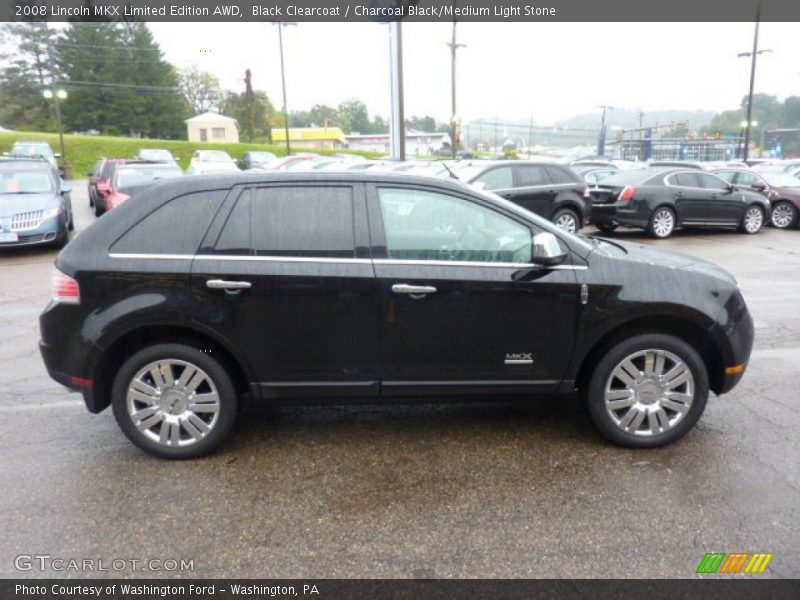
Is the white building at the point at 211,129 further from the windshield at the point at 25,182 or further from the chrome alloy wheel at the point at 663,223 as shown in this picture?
the chrome alloy wheel at the point at 663,223

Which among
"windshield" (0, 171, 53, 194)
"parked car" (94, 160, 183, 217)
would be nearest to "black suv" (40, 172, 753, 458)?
"windshield" (0, 171, 53, 194)

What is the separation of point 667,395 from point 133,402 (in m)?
3.25

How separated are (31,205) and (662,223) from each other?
506 inches

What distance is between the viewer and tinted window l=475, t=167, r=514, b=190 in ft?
40.3

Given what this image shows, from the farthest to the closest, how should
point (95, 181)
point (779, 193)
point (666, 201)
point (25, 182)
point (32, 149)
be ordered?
1. point (32, 149)
2. point (95, 181)
3. point (779, 193)
4. point (666, 201)
5. point (25, 182)

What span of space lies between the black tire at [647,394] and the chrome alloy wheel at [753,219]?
1288 cm

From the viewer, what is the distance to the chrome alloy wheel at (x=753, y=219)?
48.1ft

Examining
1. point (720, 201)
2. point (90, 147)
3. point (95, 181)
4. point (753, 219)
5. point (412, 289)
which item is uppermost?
point (90, 147)

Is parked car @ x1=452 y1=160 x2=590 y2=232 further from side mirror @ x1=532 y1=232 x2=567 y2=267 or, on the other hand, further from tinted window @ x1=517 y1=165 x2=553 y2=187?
side mirror @ x1=532 y1=232 x2=567 y2=267

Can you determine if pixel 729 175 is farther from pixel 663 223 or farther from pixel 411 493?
pixel 411 493

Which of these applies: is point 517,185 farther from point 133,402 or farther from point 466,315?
point 133,402

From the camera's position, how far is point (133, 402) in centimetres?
365

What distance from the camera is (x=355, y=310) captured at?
3.62 metres

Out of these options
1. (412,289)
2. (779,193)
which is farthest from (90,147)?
(412,289)
